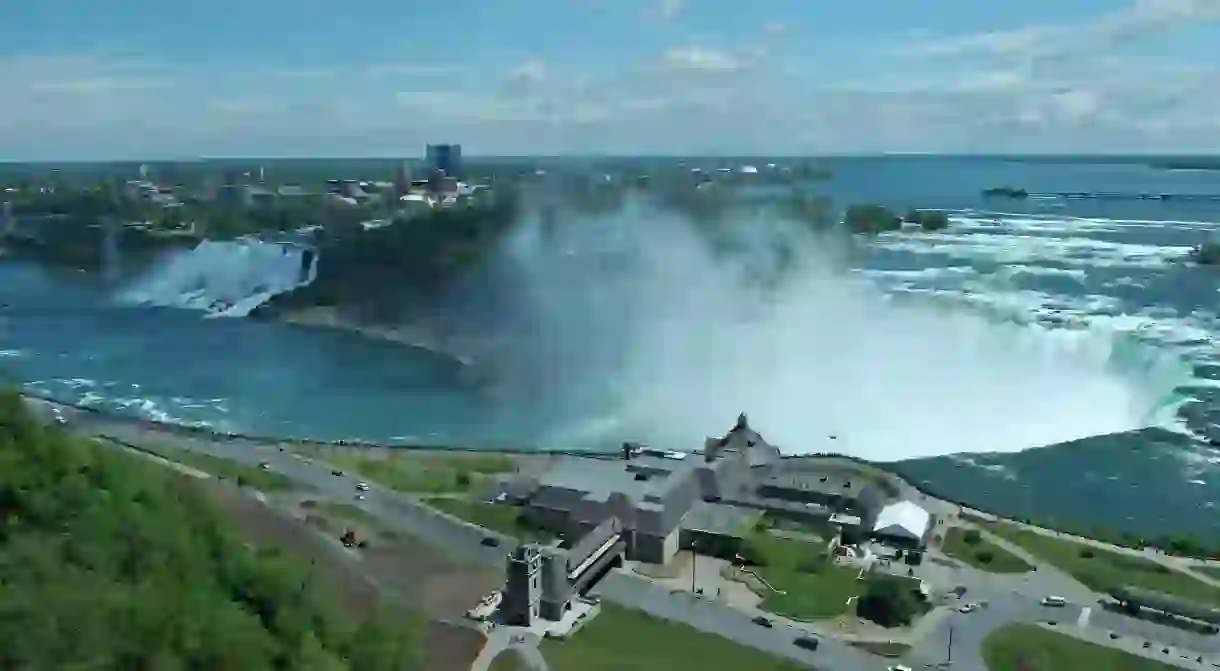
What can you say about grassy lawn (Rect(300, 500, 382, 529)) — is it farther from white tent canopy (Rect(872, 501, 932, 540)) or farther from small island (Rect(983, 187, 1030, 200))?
small island (Rect(983, 187, 1030, 200))

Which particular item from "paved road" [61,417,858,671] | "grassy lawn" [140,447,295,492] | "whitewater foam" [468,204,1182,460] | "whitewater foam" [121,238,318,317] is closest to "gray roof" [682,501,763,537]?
"paved road" [61,417,858,671]

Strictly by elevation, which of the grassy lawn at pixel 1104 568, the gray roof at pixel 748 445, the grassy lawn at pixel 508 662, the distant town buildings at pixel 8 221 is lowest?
the grassy lawn at pixel 1104 568

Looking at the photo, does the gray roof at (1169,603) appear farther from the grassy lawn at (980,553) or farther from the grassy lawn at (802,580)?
the grassy lawn at (802,580)

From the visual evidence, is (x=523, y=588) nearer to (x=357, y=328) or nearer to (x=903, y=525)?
(x=903, y=525)

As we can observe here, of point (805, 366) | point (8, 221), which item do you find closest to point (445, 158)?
point (8, 221)

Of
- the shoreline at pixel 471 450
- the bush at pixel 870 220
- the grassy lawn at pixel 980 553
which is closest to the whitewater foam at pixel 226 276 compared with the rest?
the shoreline at pixel 471 450

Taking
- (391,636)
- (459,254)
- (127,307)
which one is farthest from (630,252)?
(391,636)
